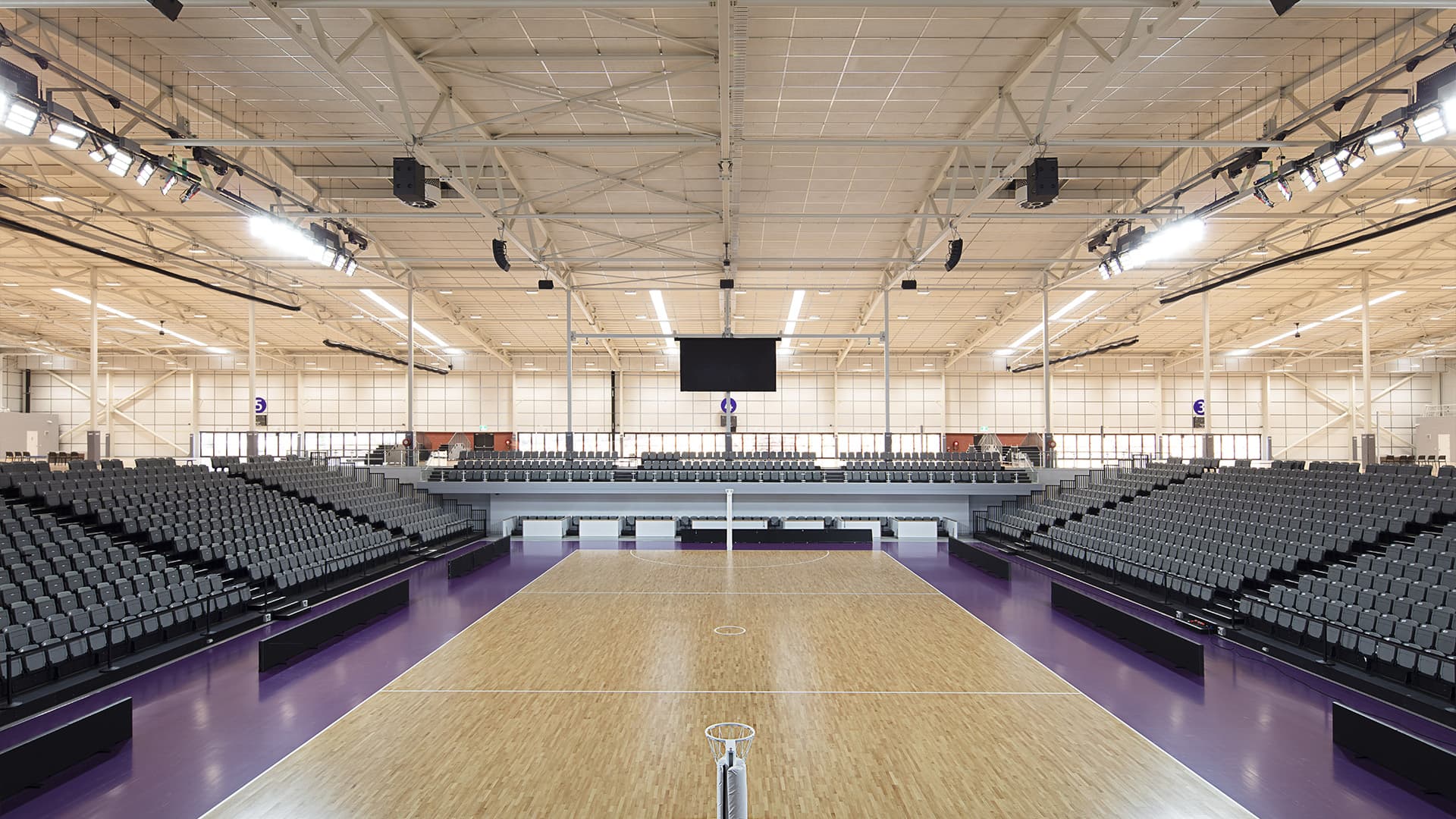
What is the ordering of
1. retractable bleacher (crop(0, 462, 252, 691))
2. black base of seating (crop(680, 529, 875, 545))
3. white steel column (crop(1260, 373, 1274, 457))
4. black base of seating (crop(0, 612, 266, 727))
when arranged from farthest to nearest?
white steel column (crop(1260, 373, 1274, 457))
black base of seating (crop(680, 529, 875, 545))
retractable bleacher (crop(0, 462, 252, 691))
black base of seating (crop(0, 612, 266, 727))

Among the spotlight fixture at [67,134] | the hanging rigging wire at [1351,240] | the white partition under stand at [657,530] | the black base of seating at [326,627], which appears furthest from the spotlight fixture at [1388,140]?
the white partition under stand at [657,530]

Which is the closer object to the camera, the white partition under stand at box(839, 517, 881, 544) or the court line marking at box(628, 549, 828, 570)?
the court line marking at box(628, 549, 828, 570)

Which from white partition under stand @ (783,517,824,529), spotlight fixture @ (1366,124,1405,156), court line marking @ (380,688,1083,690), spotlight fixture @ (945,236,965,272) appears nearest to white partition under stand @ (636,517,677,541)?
white partition under stand @ (783,517,824,529)

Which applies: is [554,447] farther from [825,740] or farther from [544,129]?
[825,740]

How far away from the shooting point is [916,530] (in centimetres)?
2286

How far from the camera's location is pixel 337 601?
13.7 m

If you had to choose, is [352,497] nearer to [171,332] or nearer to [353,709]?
[353,709]

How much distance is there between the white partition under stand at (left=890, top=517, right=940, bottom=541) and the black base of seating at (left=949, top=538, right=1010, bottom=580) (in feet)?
9.81

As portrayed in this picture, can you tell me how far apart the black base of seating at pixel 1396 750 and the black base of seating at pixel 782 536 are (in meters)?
14.8

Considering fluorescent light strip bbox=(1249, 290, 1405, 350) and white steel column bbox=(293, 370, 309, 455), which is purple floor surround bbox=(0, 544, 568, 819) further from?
white steel column bbox=(293, 370, 309, 455)

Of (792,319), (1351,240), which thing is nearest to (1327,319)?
(1351,240)

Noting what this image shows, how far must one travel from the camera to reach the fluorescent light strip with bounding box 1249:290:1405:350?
2633 cm

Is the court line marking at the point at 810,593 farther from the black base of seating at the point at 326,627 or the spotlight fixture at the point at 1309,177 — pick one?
the spotlight fixture at the point at 1309,177

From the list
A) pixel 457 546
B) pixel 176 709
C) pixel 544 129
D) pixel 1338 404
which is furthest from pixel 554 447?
A: pixel 1338 404
